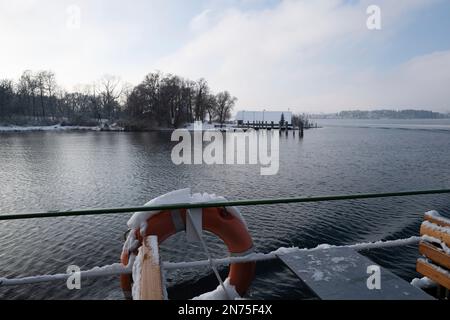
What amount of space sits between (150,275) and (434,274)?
242 centimetres

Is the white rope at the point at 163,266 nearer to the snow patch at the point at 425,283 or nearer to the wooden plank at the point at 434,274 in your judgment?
the wooden plank at the point at 434,274

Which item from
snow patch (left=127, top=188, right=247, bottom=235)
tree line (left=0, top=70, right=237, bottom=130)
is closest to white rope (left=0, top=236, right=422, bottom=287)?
snow patch (left=127, top=188, right=247, bottom=235)

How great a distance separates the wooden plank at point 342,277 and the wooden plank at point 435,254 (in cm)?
66

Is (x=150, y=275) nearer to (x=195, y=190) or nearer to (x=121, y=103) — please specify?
(x=195, y=190)

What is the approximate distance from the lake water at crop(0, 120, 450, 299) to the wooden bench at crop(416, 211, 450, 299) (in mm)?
4145

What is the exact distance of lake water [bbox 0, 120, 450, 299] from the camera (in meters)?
7.18

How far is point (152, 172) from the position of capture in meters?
20.6

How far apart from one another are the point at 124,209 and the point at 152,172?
754 inches

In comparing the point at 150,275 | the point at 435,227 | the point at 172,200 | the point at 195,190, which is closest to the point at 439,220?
the point at 435,227

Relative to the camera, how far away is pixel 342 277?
7.04 ft

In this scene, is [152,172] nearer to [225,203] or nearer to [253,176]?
[253,176]

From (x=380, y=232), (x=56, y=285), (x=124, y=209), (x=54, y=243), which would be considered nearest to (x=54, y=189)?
(x=54, y=243)

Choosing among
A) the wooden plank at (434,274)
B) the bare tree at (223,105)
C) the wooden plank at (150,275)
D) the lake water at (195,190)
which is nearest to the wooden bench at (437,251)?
the wooden plank at (434,274)
